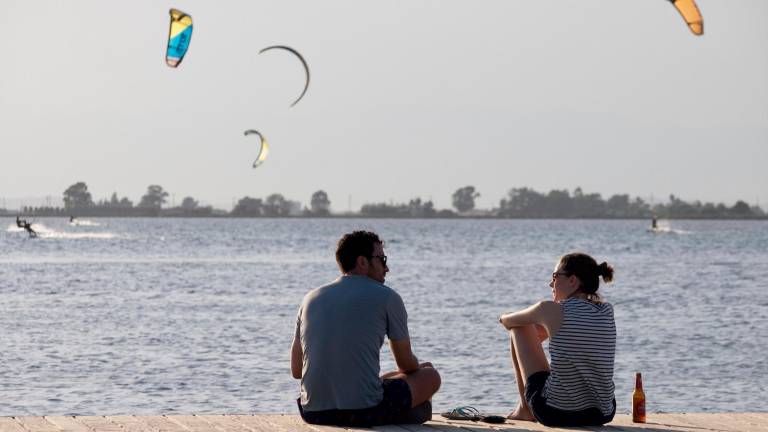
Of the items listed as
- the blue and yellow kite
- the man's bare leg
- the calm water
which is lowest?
the calm water

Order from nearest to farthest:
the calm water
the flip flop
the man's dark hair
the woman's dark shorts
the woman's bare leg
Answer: the man's dark hair < the woman's dark shorts < the woman's bare leg < the flip flop < the calm water

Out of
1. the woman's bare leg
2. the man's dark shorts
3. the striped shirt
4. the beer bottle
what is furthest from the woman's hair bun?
the man's dark shorts

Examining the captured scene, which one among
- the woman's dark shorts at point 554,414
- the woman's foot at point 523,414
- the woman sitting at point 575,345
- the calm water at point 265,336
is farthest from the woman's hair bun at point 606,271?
the calm water at point 265,336

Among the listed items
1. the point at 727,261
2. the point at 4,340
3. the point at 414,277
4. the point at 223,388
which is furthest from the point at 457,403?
the point at 727,261

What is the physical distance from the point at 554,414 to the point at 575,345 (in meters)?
0.43

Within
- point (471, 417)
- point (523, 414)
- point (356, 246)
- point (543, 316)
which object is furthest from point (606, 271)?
point (356, 246)

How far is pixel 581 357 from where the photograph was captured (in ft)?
27.5

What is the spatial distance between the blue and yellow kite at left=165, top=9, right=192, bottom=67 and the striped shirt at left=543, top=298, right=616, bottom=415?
472 cm

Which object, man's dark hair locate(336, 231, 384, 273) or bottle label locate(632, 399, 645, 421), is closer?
man's dark hair locate(336, 231, 384, 273)

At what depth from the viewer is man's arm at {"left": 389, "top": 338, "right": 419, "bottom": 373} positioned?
812 cm

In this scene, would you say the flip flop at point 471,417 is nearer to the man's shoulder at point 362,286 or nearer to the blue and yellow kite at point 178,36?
the man's shoulder at point 362,286

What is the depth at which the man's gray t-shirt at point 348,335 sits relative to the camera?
7980 mm

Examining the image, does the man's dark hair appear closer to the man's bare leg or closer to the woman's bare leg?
the man's bare leg

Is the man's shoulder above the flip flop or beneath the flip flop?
above
